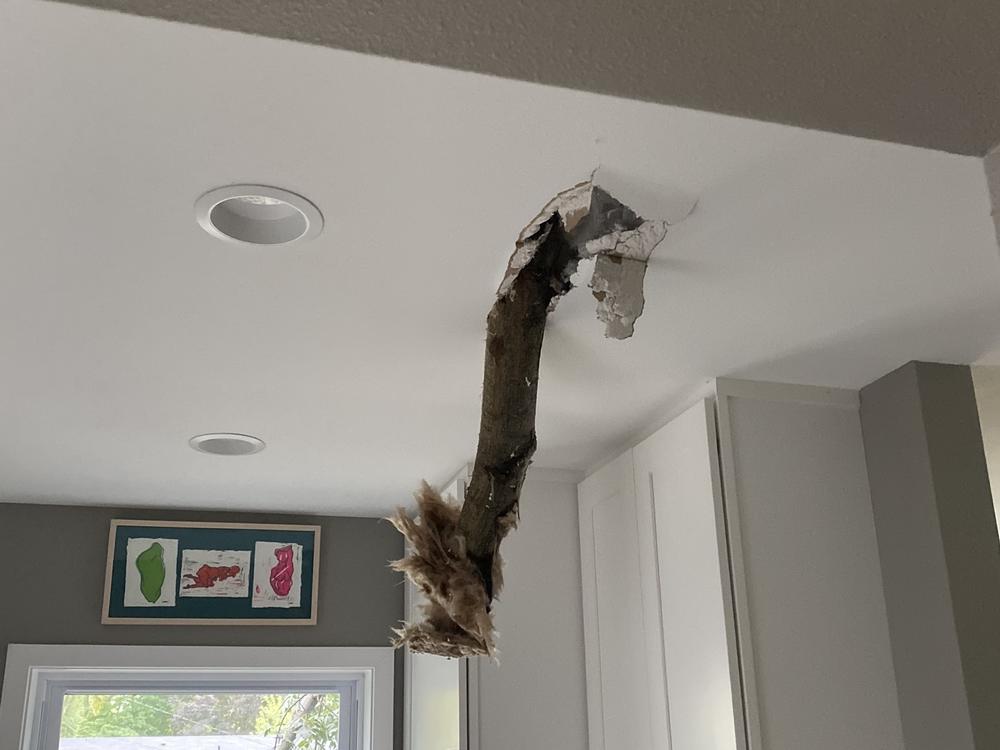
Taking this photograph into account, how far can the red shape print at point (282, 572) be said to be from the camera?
9.35 ft

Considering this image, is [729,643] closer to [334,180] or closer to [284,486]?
[334,180]

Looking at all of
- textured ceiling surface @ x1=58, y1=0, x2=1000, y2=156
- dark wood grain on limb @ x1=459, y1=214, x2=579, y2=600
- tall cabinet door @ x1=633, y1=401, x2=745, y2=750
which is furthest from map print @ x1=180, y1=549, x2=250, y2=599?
textured ceiling surface @ x1=58, y1=0, x2=1000, y2=156

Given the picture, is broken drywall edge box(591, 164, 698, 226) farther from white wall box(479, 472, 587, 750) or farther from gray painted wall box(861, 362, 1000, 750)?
white wall box(479, 472, 587, 750)

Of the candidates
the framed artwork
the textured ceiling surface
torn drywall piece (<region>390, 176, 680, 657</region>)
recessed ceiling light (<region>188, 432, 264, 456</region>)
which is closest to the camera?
the textured ceiling surface

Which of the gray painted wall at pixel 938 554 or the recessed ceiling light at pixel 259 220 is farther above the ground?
the recessed ceiling light at pixel 259 220

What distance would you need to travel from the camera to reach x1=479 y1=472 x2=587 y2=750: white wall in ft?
7.65

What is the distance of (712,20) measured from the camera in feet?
2.49

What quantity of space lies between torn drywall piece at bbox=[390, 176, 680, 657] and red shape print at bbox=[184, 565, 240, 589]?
1328mm

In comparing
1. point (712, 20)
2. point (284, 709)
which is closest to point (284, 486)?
point (284, 709)

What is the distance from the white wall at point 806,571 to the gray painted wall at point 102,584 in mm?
1340

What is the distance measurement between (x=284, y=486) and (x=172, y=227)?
54.2 inches

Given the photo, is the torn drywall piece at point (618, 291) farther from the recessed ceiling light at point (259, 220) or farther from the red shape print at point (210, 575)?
the red shape print at point (210, 575)

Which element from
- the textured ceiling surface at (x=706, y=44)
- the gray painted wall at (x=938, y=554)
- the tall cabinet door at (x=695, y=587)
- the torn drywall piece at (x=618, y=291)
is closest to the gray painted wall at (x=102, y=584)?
the tall cabinet door at (x=695, y=587)

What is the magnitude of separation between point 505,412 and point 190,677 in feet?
5.61
